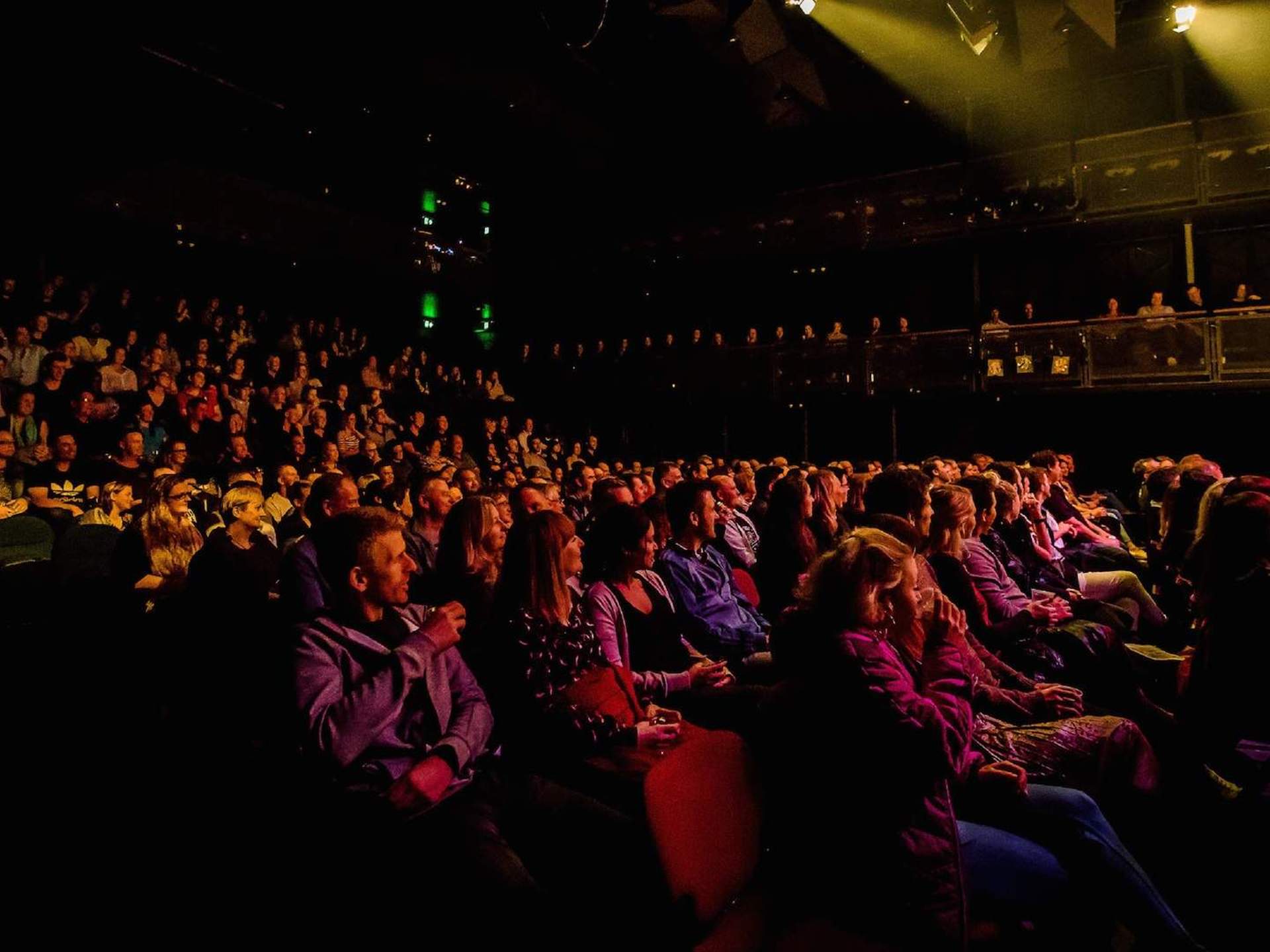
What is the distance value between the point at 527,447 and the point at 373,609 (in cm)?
1157

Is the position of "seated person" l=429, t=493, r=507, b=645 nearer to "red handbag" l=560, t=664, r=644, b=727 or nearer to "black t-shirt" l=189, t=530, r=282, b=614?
"black t-shirt" l=189, t=530, r=282, b=614

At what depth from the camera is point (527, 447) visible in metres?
13.6

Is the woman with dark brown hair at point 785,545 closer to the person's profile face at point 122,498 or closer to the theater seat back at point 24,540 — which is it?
the theater seat back at point 24,540

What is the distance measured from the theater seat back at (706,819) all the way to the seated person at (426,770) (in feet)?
0.86

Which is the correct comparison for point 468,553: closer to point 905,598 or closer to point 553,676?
point 553,676

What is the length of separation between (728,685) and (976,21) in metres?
8.02

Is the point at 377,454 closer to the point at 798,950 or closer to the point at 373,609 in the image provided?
the point at 373,609

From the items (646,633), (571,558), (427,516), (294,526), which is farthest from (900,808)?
(294,526)

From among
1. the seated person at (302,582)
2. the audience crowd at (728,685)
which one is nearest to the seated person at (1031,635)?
the audience crowd at (728,685)

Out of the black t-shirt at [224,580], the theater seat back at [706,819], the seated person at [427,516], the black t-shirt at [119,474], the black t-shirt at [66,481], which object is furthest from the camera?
the black t-shirt at [119,474]

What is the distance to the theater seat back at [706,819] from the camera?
1.57 meters

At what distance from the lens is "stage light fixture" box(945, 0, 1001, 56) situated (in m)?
7.64

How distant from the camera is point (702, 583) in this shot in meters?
3.68

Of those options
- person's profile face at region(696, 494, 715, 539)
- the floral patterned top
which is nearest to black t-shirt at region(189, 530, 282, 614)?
the floral patterned top
